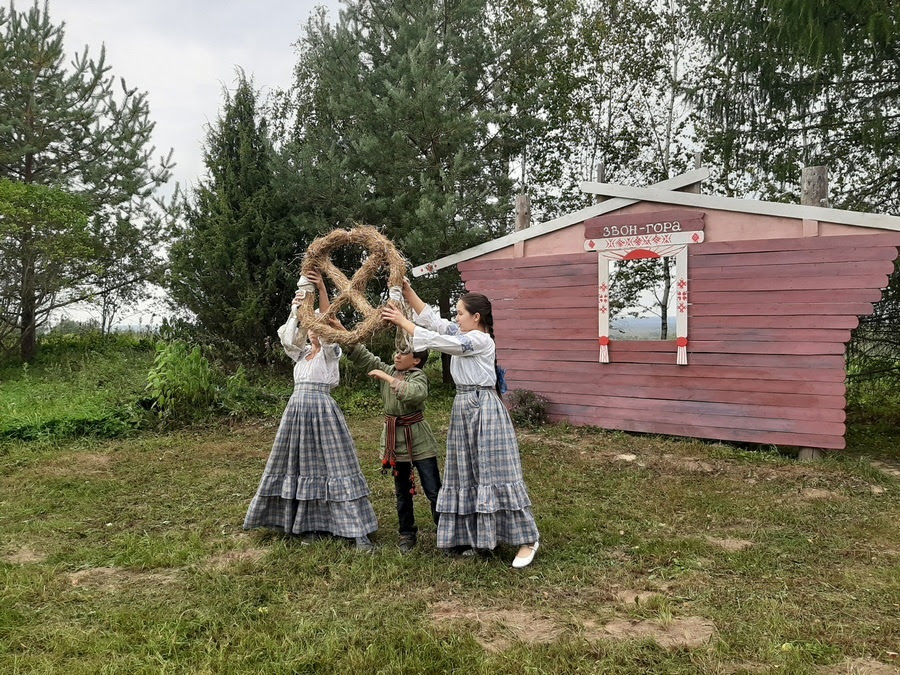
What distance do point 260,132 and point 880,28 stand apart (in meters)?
9.65

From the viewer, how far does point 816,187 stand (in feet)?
→ 23.8

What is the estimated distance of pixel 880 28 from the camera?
725 cm

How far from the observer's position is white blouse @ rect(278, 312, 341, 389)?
449 cm

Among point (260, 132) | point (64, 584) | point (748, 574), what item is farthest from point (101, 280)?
point (748, 574)

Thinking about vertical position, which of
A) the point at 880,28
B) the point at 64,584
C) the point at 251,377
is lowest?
the point at 64,584

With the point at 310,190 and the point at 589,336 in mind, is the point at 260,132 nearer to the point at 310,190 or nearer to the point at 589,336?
the point at 310,190

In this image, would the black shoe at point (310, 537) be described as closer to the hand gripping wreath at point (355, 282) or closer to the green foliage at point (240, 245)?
the hand gripping wreath at point (355, 282)

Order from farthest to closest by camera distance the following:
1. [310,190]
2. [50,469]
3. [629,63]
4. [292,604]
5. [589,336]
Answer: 1. [629,63]
2. [310,190]
3. [589,336]
4. [50,469]
5. [292,604]

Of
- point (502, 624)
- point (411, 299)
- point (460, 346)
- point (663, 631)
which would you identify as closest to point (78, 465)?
point (411, 299)

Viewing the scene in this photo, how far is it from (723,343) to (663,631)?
5.19m

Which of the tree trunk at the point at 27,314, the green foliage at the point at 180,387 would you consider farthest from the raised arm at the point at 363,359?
the tree trunk at the point at 27,314

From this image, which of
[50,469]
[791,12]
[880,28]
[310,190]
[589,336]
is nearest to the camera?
[50,469]

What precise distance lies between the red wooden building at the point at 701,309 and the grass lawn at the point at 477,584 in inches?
46.0

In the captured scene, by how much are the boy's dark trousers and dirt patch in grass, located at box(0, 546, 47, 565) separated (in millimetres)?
2436
